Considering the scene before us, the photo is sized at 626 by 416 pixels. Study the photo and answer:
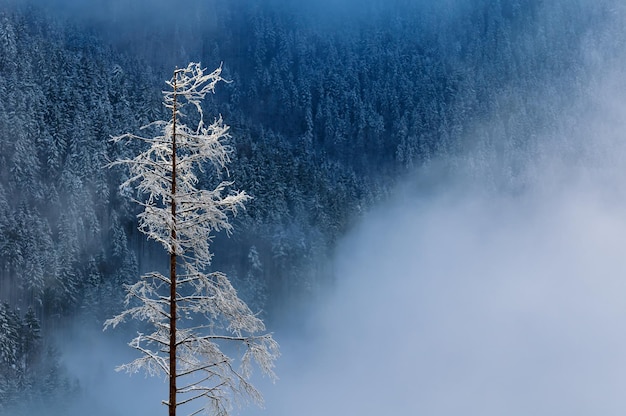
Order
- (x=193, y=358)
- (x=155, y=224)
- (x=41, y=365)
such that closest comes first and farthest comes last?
(x=155, y=224), (x=193, y=358), (x=41, y=365)

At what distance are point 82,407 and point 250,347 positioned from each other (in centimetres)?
19555

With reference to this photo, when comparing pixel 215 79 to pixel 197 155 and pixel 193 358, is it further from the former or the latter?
pixel 193 358

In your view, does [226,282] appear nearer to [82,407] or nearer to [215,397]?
[215,397]

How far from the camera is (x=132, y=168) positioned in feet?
44.5

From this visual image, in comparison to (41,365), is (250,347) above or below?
below

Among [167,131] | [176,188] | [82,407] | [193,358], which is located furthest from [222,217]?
[82,407]

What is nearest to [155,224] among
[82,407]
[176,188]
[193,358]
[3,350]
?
[176,188]

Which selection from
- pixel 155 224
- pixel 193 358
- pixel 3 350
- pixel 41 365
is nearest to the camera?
pixel 155 224

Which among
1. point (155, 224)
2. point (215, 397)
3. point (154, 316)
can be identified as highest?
point (155, 224)

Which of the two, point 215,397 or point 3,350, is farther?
point 3,350

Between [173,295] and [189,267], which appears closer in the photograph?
[189,267]

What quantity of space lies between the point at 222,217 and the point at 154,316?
2216mm

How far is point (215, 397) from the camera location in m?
14.3

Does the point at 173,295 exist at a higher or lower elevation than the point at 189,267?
lower
